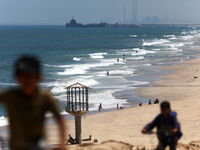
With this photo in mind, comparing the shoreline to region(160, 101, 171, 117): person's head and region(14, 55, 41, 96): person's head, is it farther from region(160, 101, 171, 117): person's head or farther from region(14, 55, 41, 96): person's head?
region(14, 55, 41, 96): person's head

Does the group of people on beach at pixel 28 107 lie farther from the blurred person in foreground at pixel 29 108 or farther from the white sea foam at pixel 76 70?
the white sea foam at pixel 76 70

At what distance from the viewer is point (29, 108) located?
3289 mm

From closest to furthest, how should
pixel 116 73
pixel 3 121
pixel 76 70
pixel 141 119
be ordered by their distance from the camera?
1. pixel 141 119
2. pixel 3 121
3. pixel 116 73
4. pixel 76 70

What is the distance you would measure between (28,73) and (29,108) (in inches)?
11.7

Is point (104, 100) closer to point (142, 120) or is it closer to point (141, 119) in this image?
point (141, 119)

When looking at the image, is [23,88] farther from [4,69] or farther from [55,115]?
[4,69]

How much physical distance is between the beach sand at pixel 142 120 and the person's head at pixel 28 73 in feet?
19.6

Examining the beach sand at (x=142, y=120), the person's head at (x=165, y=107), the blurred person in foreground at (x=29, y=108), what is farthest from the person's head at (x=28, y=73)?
the beach sand at (x=142, y=120)

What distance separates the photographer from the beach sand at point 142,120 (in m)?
14.7

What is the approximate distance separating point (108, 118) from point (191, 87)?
13.9 meters

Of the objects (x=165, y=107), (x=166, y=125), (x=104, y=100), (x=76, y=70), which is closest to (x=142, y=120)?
(x=104, y=100)

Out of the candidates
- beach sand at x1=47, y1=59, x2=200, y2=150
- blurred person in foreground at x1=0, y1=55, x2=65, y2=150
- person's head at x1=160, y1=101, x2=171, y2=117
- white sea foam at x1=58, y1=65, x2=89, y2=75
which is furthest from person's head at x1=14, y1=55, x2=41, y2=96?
white sea foam at x1=58, y1=65, x2=89, y2=75

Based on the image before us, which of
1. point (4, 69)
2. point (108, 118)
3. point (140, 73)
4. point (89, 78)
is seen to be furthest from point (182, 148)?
point (4, 69)

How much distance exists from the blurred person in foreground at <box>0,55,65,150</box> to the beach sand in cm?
588
